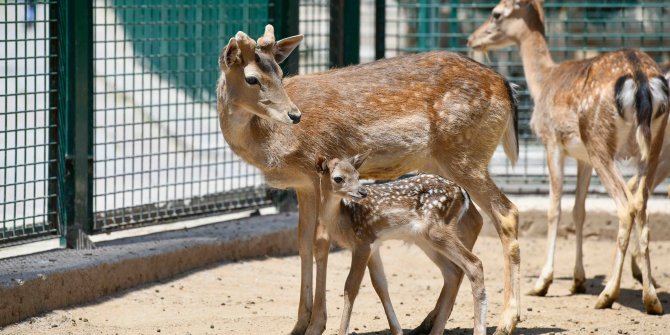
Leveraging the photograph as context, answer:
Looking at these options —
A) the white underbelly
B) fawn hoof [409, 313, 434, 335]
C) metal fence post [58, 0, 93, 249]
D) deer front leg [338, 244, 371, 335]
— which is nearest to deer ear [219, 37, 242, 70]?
deer front leg [338, 244, 371, 335]

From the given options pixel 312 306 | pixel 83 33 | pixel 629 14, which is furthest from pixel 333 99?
pixel 629 14

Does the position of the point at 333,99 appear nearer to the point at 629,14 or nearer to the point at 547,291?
the point at 547,291

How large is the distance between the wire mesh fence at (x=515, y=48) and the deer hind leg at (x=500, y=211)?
148 cm

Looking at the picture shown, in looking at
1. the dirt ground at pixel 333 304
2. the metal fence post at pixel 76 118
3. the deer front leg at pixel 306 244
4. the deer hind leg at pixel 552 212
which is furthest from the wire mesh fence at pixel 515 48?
the metal fence post at pixel 76 118

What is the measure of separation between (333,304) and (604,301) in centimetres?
200

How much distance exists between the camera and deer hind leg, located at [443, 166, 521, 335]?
22.9 ft

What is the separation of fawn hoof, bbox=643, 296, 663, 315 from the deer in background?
1263 mm

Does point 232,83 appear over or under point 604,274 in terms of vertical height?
over

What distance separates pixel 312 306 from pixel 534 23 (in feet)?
13.6

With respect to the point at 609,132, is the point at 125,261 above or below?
below

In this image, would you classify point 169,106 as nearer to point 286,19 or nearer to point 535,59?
point 286,19

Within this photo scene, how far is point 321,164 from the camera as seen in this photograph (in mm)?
6270

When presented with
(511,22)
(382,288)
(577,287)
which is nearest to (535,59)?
(511,22)

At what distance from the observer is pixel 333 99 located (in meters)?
6.98
